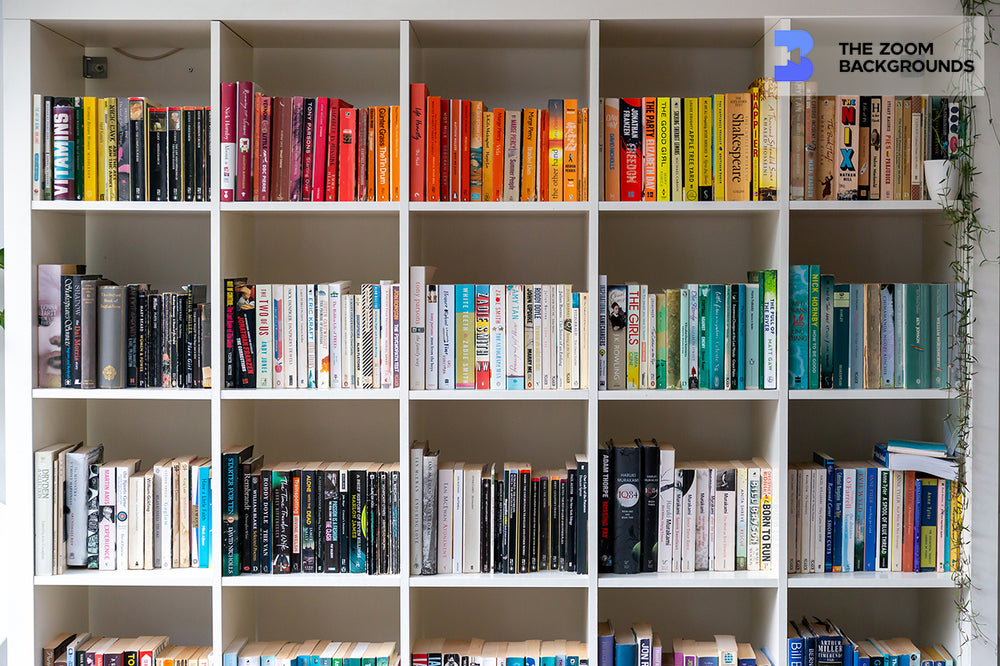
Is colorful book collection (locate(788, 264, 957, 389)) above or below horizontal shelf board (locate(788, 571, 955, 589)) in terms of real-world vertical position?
above

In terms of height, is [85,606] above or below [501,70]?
below

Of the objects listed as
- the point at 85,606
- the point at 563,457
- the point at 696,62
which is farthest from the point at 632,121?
the point at 85,606

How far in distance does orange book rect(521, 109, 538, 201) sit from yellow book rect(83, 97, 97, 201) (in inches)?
41.0

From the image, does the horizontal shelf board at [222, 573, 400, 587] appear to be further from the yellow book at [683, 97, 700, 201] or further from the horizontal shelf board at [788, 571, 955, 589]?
the yellow book at [683, 97, 700, 201]

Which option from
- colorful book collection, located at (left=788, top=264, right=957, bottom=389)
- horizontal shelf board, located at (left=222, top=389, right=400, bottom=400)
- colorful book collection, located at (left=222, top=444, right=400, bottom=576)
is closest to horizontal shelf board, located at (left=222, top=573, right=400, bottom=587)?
colorful book collection, located at (left=222, top=444, right=400, bottom=576)

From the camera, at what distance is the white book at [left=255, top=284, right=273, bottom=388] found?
1897 millimetres

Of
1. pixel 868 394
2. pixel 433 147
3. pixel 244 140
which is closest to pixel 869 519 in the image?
pixel 868 394

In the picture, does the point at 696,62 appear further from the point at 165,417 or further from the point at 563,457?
the point at 165,417

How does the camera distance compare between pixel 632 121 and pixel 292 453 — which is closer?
pixel 632 121

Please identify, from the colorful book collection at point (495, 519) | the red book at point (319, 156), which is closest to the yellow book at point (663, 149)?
the colorful book collection at point (495, 519)

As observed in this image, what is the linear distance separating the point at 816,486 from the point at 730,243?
2.22ft

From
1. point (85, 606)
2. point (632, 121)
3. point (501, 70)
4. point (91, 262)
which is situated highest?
point (501, 70)

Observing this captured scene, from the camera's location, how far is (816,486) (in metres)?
1.93

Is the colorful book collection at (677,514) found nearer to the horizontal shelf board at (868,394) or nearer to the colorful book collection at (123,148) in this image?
the horizontal shelf board at (868,394)
